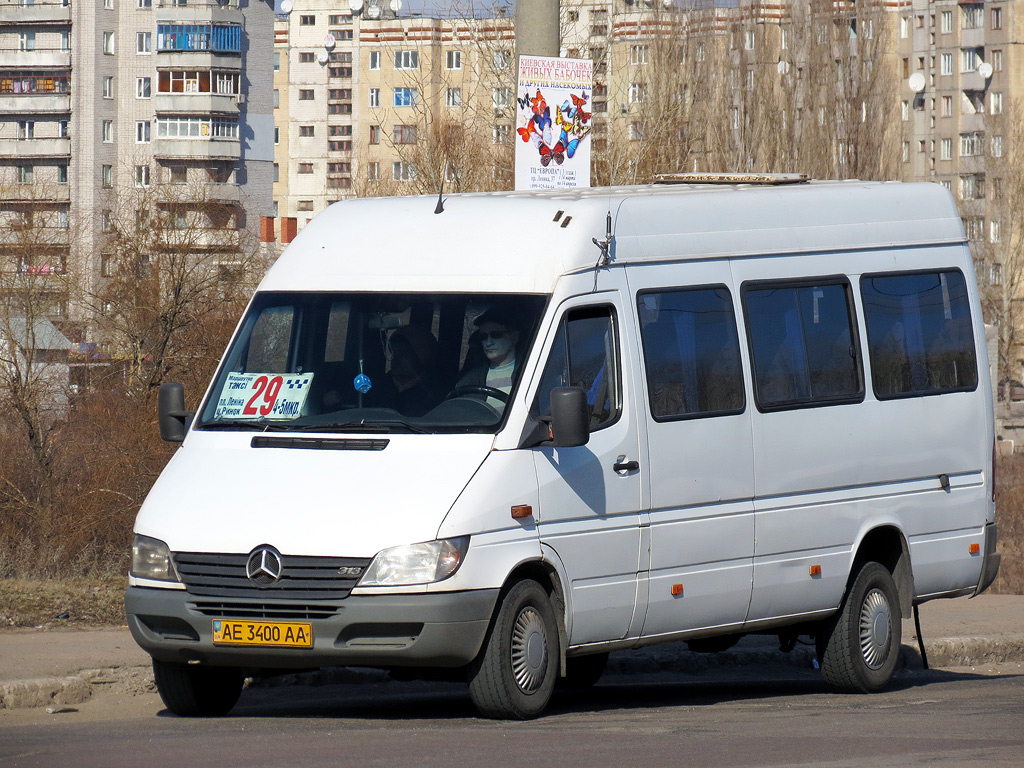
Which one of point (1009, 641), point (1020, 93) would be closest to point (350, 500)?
point (1009, 641)

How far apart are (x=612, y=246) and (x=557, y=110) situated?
10.0ft

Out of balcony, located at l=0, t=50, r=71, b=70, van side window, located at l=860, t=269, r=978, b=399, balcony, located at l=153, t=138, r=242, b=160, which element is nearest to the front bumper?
van side window, located at l=860, t=269, r=978, b=399

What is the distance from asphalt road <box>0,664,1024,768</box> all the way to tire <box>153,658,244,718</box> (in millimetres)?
113

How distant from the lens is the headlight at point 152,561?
865 centimetres

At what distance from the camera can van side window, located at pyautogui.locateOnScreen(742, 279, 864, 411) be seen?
1046 centimetres

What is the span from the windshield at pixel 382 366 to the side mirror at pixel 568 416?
0.30 metres

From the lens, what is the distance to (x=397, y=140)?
24.0 meters

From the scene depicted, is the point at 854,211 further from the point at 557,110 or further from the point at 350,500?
the point at 350,500

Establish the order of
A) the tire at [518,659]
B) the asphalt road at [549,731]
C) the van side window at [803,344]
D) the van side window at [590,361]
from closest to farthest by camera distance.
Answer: the asphalt road at [549,731]
the tire at [518,659]
the van side window at [590,361]
the van side window at [803,344]

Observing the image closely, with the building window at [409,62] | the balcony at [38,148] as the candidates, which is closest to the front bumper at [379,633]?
the building window at [409,62]

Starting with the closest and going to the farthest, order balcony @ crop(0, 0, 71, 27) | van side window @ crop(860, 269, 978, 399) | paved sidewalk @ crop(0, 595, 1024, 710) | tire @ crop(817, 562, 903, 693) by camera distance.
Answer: paved sidewalk @ crop(0, 595, 1024, 710)
tire @ crop(817, 562, 903, 693)
van side window @ crop(860, 269, 978, 399)
balcony @ crop(0, 0, 71, 27)

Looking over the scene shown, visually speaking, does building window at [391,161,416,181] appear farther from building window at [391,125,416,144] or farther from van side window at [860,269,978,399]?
van side window at [860,269,978,399]

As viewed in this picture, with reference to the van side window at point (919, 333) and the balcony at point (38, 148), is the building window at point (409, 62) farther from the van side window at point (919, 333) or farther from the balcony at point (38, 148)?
the balcony at point (38, 148)

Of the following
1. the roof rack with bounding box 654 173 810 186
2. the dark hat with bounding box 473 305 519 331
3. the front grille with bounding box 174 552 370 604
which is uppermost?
the roof rack with bounding box 654 173 810 186
